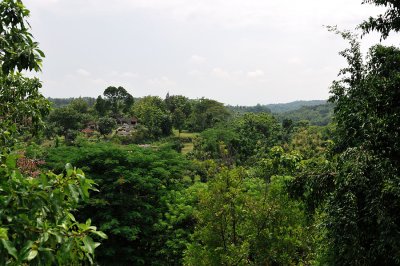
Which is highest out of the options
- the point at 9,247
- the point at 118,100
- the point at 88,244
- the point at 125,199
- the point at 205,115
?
the point at 118,100

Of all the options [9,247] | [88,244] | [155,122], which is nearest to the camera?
[9,247]

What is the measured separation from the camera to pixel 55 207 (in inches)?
117

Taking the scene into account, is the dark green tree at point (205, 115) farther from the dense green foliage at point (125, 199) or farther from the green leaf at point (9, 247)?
the green leaf at point (9, 247)

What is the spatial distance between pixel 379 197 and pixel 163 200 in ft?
43.3

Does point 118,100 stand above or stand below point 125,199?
above

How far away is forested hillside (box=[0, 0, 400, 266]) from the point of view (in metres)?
2.99

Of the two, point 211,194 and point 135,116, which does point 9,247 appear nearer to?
point 211,194

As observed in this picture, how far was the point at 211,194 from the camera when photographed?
11.8m

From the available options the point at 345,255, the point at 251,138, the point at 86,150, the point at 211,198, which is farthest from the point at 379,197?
the point at 251,138

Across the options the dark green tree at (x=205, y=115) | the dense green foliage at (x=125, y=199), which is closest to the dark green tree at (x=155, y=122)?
the dark green tree at (x=205, y=115)

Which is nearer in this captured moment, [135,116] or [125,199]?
[125,199]

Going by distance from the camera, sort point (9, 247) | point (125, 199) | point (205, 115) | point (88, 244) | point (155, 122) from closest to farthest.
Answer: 1. point (9, 247)
2. point (88, 244)
3. point (125, 199)
4. point (155, 122)
5. point (205, 115)

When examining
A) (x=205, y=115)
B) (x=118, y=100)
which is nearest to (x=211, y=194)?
(x=205, y=115)

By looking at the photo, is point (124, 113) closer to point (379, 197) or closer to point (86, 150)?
point (86, 150)
